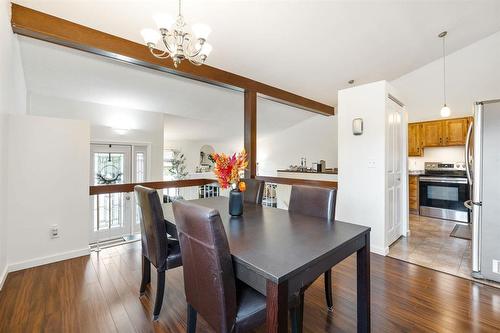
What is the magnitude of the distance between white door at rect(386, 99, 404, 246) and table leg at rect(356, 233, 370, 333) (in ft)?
5.97

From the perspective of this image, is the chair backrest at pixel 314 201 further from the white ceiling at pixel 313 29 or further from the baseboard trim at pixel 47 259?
the baseboard trim at pixel 47 259

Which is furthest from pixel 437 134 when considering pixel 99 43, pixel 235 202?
pixel 99 43

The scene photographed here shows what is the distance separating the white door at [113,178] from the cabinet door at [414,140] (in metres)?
6.30

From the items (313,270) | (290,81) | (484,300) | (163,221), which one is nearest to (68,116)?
(163,221)

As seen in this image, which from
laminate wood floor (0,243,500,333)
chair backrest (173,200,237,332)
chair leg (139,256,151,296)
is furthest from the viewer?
chair leg (139,256,151,296)

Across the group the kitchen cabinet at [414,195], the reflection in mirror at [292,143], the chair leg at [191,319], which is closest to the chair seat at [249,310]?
the chair leg at [191,319]

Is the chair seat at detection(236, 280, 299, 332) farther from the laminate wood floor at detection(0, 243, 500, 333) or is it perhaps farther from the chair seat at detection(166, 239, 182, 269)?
the chair seat at detection(166, 239, 182, 269)

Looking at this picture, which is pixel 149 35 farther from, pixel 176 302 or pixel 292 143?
pixel 292 143

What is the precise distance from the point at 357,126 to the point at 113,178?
15.5ft

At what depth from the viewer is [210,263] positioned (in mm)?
1104

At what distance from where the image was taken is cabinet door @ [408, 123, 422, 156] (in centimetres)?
534

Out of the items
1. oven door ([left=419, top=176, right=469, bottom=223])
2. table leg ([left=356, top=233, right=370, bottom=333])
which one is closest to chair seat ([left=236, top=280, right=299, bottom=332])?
table leg ([left=356, top=233, right=370, bottom=333])

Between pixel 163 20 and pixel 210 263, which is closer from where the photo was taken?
pixel 210 263

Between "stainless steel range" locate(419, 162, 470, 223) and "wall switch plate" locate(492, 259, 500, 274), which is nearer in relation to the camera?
"wall switch plate" locate(492, 259, 500, 274)
